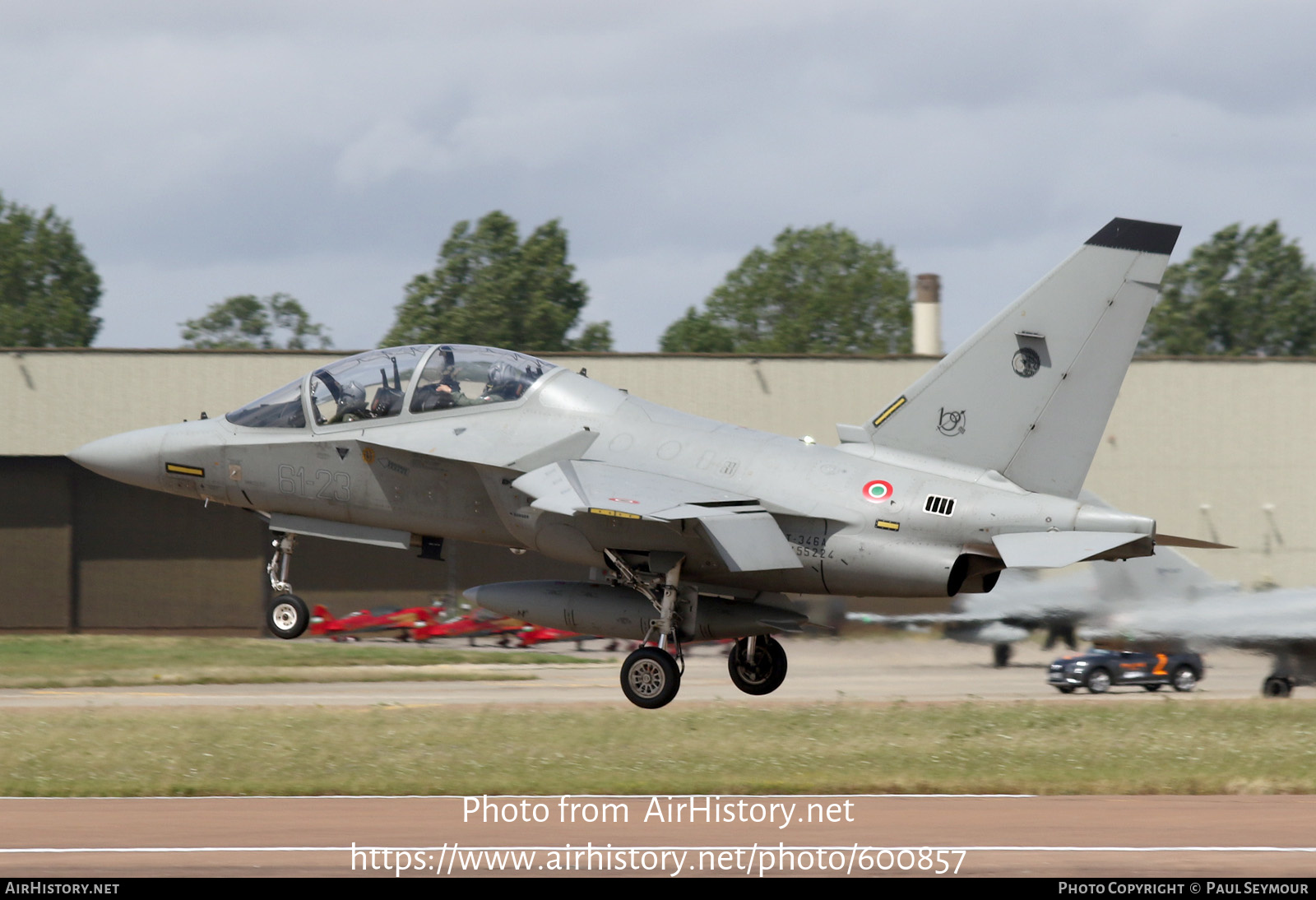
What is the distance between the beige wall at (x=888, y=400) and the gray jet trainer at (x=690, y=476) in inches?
976

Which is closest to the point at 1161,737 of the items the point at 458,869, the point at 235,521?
the point at 458,869

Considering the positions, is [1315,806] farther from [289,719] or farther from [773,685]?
[289,719]

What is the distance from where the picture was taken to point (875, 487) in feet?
56.0

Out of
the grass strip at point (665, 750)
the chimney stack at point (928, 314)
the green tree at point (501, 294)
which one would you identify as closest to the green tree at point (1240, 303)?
the green tree at point (501, 294)

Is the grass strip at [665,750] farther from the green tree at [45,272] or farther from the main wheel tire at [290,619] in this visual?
the green tree at [45,272]

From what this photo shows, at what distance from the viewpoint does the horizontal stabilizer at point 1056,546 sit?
15.7 metres

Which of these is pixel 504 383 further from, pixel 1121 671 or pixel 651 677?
pixel 1121 671

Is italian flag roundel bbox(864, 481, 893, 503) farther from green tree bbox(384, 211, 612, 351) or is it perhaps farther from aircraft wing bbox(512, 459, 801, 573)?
green tree bbox(384, 211, 612, 351)

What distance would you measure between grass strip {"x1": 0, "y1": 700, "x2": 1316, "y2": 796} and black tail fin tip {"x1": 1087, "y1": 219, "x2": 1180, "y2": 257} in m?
6.65

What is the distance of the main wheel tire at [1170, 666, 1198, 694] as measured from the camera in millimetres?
33719

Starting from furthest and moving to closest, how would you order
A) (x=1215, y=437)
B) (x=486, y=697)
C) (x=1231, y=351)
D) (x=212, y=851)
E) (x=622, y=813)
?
(x=1231, y=351) < (x=1215, y=437) < (x=486, y=697) < (x=622, y=813) < (x=212, y=851)

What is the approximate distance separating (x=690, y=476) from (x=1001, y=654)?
19230mm

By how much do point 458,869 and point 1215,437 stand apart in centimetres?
3655

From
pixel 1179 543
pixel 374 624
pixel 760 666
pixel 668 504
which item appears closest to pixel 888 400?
pixel 374 624
